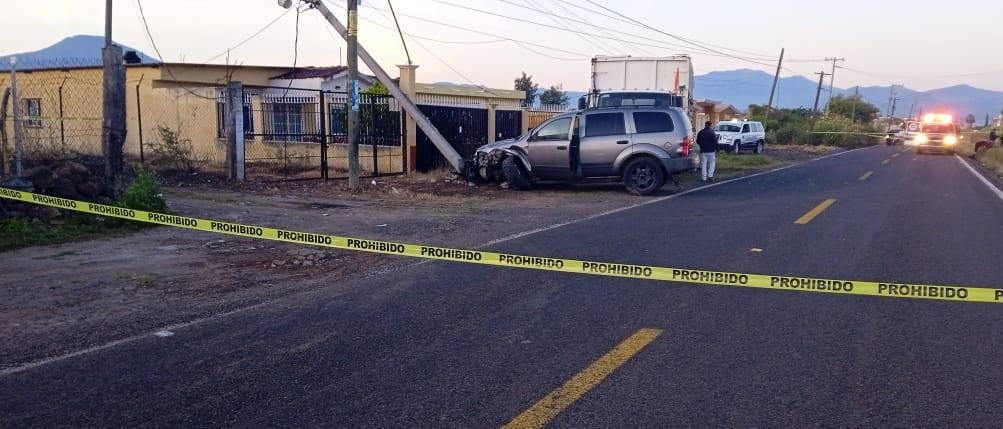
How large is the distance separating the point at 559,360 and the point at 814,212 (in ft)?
30.6

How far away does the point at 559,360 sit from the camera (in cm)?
525

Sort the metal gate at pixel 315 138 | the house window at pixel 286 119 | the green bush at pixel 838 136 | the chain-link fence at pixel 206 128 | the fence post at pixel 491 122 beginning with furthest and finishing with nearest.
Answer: the green bush at pixel 838 136 → the house window at pixel 286 119 → the fence post at pixel 491 122 → the metal gate at pixel 315 138 → the chain-link fence at pixel 206 128

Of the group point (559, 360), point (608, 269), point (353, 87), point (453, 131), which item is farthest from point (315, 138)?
point (559, 360)

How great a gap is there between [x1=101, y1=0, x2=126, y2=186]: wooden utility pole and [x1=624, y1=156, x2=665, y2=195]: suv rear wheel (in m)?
9.58

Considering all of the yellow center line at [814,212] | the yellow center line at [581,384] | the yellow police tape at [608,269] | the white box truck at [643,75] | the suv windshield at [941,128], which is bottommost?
the yellow center line at [581,384]

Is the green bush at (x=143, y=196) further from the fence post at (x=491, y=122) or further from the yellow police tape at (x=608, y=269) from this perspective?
the fence post at (x=491, y=122)

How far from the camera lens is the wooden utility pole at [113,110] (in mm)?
10859

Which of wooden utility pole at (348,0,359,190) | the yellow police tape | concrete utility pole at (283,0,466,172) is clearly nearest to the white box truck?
concrete utility pole at (283,0,466,172)

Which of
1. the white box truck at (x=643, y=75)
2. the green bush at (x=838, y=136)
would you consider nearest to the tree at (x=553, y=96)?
the green bush at (x=838, y=136)

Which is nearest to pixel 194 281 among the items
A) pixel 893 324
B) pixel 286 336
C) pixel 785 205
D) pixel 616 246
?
pixel 286 336

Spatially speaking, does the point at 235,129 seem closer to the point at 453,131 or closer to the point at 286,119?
the point at 453,131

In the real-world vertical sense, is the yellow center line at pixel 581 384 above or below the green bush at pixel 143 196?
below

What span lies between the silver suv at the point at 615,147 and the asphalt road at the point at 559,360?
7.80 metres

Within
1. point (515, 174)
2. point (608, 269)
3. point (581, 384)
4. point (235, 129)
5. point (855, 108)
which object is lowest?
point (581, 384)
